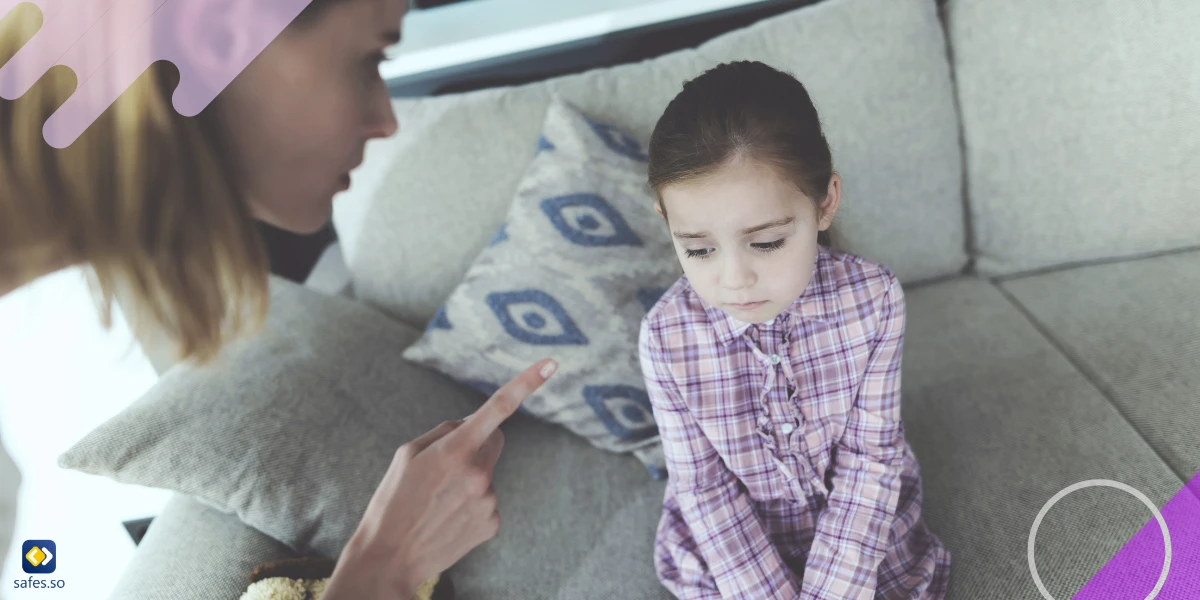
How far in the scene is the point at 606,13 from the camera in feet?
4.69

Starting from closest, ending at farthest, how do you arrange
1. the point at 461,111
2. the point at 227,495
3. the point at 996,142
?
the point at 227,495 < the point at 996,142 < the point at 461,111

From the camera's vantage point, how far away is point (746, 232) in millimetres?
653

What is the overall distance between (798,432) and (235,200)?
63cm

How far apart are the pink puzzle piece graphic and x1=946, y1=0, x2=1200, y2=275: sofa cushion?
989 millimetres

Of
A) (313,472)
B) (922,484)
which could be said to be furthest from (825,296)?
(313,472)

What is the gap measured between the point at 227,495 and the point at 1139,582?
40.6 inches

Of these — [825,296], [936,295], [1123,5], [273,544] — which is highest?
[1123,5]

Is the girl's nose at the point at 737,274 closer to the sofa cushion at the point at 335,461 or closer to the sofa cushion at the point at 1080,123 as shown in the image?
the sofa cushion at the point at 335,461

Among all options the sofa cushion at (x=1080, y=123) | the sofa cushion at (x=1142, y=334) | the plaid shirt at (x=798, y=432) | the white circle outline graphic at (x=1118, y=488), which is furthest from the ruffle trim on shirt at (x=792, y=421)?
the sofa cushion at (x=1080, y=123)

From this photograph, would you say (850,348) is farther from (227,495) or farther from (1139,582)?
(227,495)

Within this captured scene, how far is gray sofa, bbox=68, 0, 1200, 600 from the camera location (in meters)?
0.89

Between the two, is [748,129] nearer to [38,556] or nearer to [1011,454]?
[1011,454]

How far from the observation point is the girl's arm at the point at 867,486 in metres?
0.81

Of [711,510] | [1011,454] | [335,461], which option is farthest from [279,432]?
[1011,454]
